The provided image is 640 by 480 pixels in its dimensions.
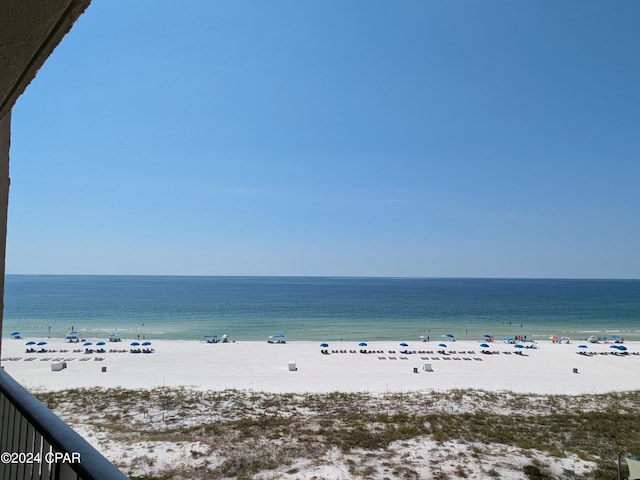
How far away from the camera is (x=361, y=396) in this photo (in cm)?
1473

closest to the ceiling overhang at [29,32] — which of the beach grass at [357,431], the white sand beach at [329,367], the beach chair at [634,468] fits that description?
the beach grass at [357,431]

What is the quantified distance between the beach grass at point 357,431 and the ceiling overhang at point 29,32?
849 cm

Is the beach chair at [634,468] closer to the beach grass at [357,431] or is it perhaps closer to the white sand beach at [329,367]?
the beach grass at [357,431]

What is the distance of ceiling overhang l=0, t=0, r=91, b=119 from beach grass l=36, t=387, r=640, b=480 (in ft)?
27.9

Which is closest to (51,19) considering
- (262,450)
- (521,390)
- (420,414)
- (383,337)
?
(262,450)

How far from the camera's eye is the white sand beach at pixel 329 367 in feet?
55.9

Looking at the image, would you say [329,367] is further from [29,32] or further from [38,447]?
[29,32]

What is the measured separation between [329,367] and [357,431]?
454 inches

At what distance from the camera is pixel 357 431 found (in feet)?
33.8

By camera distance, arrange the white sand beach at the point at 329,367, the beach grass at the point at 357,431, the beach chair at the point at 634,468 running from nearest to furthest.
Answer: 1. the beach chair at the point at 634,468
2. the beach grass at the point at 357,431
3. the white sand beach at the point at 329,367

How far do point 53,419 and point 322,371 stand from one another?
20.3m

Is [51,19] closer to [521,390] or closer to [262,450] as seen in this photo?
[262,450]

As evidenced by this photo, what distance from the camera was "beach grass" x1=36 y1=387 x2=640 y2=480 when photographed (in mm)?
8328

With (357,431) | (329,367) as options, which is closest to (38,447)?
(357,431)
